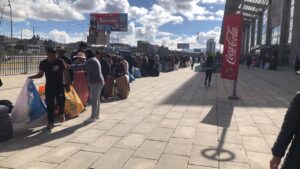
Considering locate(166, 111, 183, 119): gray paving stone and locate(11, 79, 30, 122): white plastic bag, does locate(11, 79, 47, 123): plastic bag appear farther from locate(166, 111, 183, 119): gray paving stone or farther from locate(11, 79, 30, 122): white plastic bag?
locate(166, 111, 183, 119): gray paving stone

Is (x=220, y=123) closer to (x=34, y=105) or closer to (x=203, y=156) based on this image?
(x=203, y=156)

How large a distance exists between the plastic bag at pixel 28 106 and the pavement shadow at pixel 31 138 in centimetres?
29

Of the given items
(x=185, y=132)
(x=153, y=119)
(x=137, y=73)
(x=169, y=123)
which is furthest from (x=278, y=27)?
(x=185, y=132)

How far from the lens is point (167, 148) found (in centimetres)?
548

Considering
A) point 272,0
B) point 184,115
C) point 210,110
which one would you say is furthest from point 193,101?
point 272,0

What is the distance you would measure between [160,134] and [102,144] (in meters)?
1.29

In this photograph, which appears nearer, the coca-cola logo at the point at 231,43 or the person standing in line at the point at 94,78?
the person standing in line at the point at 94,78

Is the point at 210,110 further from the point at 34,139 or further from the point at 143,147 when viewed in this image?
the point at 34,139

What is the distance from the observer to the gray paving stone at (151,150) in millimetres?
5087

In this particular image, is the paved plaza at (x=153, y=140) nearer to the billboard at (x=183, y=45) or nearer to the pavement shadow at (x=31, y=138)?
the pavement shadow at (x=31, y=138)

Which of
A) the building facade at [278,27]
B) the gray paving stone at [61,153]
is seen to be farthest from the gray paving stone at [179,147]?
the building facade at [278,27]

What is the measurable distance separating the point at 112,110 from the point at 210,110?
280 cm

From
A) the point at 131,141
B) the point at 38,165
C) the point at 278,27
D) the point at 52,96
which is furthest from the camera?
the point at 278,27

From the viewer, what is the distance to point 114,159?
192 inches
